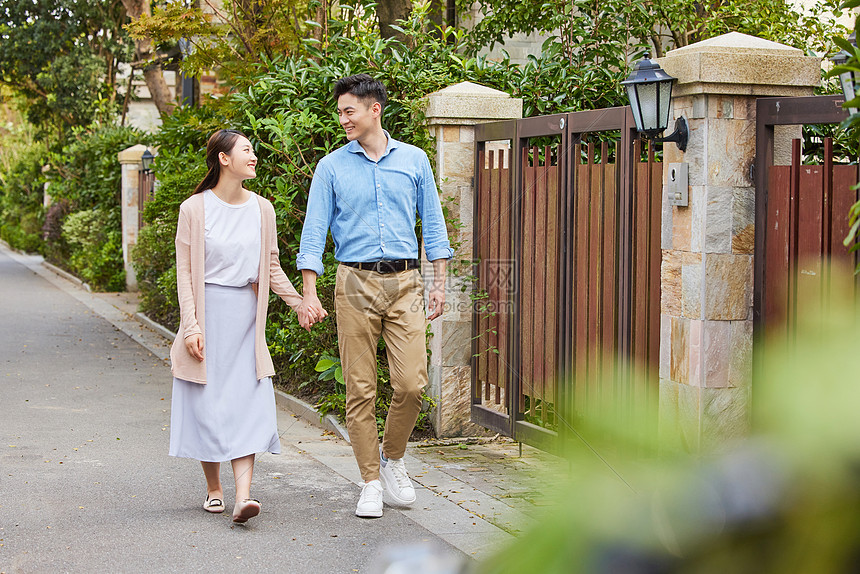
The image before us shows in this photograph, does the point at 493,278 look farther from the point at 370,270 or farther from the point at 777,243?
the point at 777,243

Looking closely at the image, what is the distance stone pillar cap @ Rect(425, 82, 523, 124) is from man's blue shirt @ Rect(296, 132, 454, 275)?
1505 mm

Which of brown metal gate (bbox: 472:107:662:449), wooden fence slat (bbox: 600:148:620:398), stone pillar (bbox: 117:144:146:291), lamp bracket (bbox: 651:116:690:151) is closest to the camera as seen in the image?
lamp bracket (bbox: 651:116:690:151)

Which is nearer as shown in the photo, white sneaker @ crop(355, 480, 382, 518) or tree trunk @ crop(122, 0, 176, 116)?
white sneaker @ crop(355, 480, 382, 518)

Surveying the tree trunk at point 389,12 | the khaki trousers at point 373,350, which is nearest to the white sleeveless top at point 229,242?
the khaki trousers at point 373,350

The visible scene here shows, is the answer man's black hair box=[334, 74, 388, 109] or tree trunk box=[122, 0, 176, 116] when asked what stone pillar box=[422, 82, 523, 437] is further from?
tree trunk box=[122, 0, 176, 116]

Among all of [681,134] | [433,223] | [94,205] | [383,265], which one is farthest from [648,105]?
[94,205]

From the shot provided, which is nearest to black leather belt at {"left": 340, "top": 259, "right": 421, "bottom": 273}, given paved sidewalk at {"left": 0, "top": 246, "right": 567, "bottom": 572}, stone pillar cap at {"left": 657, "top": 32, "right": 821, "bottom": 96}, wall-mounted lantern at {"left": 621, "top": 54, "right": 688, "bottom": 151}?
paved sidewalk at {"left": 0, "top": 246, "right": 567, "bottom": 572}

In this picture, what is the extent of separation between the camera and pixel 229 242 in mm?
5039

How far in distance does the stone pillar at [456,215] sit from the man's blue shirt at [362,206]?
1.52 metres

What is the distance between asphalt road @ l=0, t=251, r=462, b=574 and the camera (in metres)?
4.60

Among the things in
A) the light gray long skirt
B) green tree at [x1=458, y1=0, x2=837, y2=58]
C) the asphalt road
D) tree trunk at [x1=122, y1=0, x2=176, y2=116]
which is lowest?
the asphalt road

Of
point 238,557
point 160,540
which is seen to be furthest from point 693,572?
point 160,540

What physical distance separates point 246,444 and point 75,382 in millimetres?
4845

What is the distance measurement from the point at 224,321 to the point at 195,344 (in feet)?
0.68
